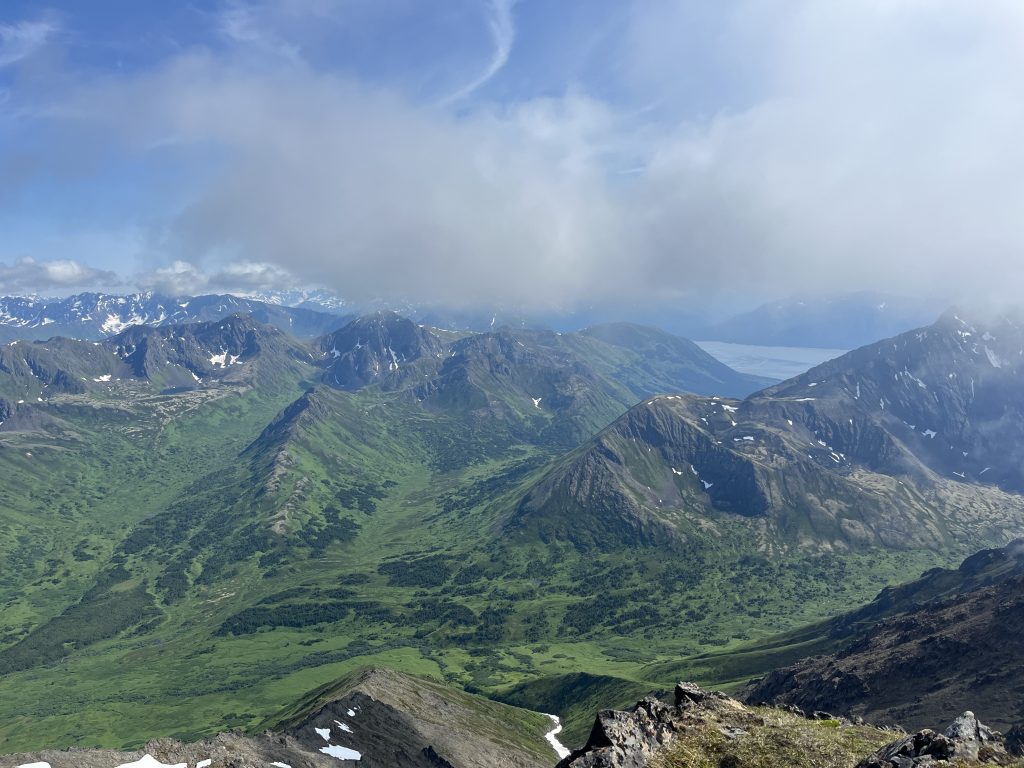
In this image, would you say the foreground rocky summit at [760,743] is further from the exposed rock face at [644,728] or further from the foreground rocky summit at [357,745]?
the foreground rocky summit at [357,745]

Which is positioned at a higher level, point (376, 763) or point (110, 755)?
point (110, 755)

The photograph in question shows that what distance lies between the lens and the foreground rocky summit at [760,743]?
3838 cm

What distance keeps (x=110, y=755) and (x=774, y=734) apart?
12361cm

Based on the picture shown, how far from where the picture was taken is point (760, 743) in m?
44.1

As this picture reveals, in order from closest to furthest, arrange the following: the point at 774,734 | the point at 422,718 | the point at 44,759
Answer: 1. the point at 774,734
2. the point at 44,759
3. the point at 422,718

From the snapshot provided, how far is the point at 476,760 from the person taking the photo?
164 m

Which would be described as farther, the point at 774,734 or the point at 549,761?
the point at 549,761

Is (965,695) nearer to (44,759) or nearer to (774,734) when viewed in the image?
(774,734)

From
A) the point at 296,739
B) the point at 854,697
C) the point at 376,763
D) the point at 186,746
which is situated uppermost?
the point at 186,746

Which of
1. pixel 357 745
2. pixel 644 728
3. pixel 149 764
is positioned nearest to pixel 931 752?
pixel 644 728

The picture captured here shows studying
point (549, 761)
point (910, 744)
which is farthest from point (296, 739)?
point (910, 744)

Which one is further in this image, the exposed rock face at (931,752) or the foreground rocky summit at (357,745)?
the foreground rocky summit at (357,745)

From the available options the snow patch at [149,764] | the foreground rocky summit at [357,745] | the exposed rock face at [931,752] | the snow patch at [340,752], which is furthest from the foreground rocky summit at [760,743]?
the snow patch at [340,752]

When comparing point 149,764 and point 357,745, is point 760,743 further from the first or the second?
point 357,745
